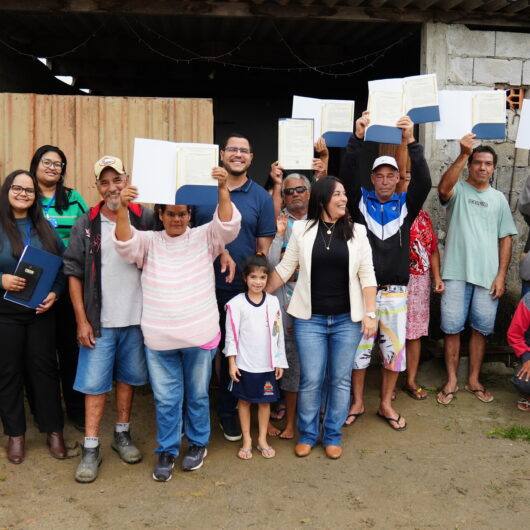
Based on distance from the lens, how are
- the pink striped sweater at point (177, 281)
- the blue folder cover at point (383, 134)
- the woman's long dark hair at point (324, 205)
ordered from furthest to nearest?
the blue folder cover at point (383, 134), the woman's long dark hair at point (324, 205), the pink striped sweater at point (177, 281)

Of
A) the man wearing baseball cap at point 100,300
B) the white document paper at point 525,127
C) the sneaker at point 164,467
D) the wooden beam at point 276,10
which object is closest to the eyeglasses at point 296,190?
the man wearing baseball cap at point 100,300

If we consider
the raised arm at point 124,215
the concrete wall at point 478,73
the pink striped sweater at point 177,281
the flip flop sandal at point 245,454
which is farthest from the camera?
the concrete wall at point 478,73

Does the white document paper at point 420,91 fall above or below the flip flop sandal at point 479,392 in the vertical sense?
above

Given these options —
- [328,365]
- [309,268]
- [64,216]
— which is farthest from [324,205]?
[64,216]

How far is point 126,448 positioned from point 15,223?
64.0 inches

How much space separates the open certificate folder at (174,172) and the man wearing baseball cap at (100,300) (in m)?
0.46

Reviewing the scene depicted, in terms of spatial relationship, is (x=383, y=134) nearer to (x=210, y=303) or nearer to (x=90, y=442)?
(x=210, y=303)

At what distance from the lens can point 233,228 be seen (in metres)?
3.44

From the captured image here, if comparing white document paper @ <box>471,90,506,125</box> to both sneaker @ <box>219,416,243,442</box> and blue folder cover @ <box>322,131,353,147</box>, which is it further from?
sneaker @ <box>219,416,243,442</box>

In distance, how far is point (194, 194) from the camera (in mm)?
3266

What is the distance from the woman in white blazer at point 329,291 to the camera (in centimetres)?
380

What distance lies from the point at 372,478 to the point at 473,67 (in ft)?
13.2

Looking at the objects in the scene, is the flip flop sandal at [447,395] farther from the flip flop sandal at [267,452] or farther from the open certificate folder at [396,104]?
the open certificate folder at [396,104]

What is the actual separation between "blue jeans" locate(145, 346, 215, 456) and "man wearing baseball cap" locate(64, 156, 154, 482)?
0.23m
